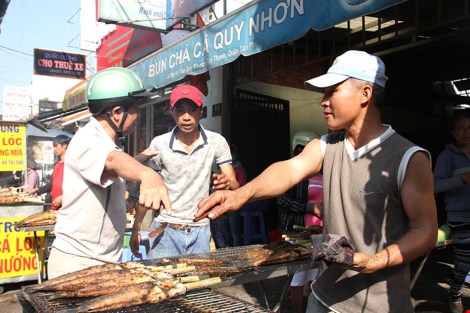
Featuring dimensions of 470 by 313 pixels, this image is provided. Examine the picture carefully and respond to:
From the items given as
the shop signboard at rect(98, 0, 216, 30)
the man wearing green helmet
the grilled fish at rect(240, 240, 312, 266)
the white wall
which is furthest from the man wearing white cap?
the shop signboard at rect(98, 0, 216, 30)

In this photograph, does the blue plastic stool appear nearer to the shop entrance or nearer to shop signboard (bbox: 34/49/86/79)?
the shop entrance

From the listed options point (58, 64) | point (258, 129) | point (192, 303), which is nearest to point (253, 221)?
point (258, 129)

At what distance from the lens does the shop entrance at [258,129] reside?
8.34 meters

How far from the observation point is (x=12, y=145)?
756 centimetres

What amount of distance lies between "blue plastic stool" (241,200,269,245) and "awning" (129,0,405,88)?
9.71 feet

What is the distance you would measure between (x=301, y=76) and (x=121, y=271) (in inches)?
293

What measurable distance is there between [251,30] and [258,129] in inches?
135

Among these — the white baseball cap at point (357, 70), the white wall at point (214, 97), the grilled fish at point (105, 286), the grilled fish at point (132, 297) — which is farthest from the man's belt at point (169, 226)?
the white wall at point (214, 97)

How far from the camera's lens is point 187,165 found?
3621mm

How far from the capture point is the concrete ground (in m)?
5.11

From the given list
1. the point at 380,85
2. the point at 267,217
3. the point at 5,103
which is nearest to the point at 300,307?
the point at 380,85

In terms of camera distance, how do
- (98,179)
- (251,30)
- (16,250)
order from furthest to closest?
(16,250)
(251,30)
(98,179)

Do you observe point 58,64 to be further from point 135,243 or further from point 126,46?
point 135,243

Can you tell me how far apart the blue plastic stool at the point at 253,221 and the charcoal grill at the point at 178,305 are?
619 centimetres
